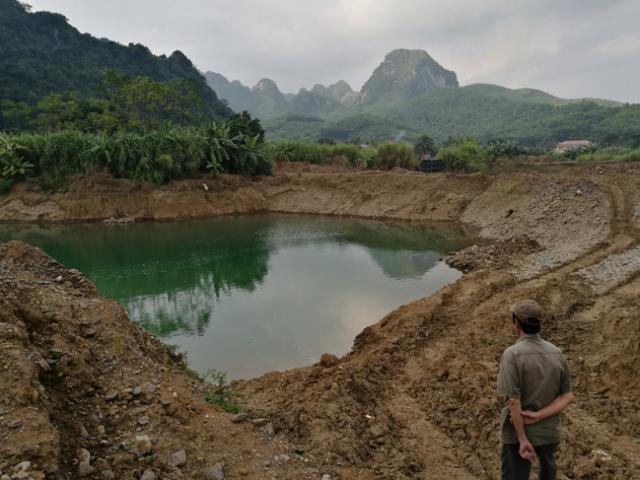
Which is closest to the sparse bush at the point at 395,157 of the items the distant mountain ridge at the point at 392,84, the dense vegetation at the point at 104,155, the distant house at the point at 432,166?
the distant house at the point at 432,166

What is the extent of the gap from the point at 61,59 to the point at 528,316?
80726mm

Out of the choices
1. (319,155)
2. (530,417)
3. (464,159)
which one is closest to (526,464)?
(530,417)

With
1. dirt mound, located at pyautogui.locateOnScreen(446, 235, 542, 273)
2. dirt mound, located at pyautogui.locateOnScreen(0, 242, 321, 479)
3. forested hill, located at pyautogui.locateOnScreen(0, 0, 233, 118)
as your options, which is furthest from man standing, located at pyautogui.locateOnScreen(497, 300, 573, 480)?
forested hill, located at pyautogui.locateOnScreen(0, 0, 233, 118)

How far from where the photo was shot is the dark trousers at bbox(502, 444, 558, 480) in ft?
11.4

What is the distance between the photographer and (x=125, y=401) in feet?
16.5

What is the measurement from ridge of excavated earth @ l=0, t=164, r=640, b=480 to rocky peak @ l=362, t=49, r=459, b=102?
166521 mm

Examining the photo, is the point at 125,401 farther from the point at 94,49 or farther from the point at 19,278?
the point at 94,49

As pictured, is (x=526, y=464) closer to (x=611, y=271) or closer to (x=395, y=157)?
(x=611, y=271)

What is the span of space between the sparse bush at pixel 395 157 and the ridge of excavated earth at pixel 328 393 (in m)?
28.0

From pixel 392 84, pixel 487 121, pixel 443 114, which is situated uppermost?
pixel 392 84

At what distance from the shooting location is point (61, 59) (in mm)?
67500

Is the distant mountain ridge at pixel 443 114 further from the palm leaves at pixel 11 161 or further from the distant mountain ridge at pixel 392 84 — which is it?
the palm leaves at pixel 11 161

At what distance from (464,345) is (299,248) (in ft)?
43.3

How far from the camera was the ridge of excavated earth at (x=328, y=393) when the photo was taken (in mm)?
4301
